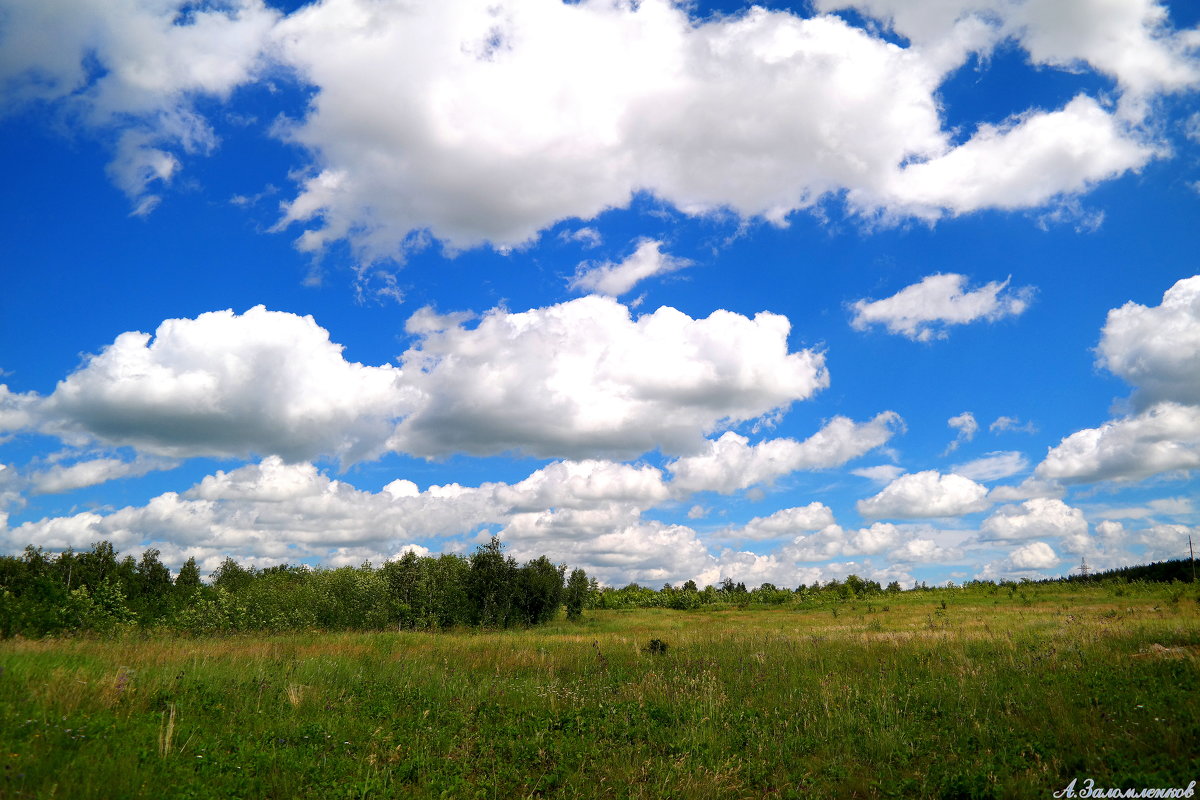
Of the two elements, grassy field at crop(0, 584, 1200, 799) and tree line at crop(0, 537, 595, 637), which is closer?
grassy field at crop(0, 584, 1200, 799)

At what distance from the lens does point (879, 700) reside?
12773mm

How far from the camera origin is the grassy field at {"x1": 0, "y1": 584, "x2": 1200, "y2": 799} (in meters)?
8.67

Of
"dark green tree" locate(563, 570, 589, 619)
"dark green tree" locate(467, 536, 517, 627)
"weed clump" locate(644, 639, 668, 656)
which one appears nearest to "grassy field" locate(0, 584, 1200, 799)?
"weed clump" locate(644, 639, 668, 656)

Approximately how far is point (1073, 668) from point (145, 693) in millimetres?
19327

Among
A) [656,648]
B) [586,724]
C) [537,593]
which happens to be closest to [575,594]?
[537,593]

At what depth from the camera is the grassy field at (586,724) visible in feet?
28.5

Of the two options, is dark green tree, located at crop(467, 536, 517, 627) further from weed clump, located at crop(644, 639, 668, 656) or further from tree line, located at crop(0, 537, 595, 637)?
weed clump, located at crop(644, 639, 668, 656)

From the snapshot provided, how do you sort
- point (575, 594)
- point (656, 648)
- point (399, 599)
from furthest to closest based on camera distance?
point (575, 594) < point (399, 599) < point (656, 648)

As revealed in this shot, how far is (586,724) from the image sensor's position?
38.8ft

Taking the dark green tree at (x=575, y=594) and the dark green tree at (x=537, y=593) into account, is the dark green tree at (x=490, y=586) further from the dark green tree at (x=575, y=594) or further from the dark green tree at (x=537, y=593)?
the dark green tree at (x=575, y=594)

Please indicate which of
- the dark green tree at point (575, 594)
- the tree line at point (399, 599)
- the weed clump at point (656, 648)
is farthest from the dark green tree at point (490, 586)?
the weed clump at point (656, 648)

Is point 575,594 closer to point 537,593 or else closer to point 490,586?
point 537,593

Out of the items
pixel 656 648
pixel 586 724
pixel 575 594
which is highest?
pixel 586 724

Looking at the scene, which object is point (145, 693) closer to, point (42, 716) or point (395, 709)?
point (42, 716)
